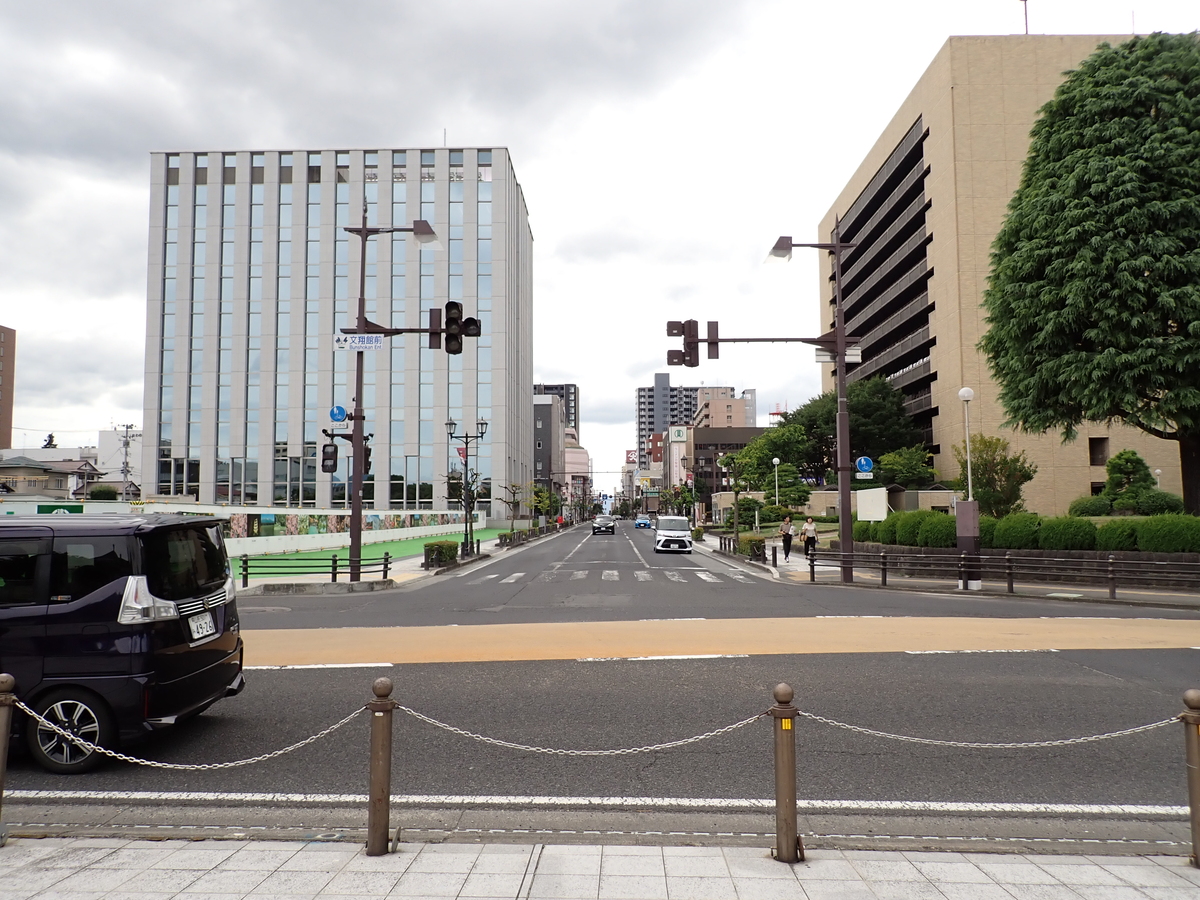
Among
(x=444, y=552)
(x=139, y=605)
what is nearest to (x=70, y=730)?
(x=139, y=605)

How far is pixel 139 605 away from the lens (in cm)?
552

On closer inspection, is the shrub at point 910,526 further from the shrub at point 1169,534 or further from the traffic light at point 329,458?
the traffic light at point 329,458

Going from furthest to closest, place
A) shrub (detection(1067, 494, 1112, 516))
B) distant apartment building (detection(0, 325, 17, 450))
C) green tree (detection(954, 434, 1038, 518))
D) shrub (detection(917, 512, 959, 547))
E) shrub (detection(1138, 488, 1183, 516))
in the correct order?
distant apartment building (detection(0, 325, 17, 450)) → shrub (detection(1067, 494, 1112, 516)) → shrub (detection(1138, 488, 1183, 516)) → green tree (detection(954, 434, 1038, 518)) → shrub (detection(917, 512, 959, 547))

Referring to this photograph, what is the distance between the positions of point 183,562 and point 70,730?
56.6 inches

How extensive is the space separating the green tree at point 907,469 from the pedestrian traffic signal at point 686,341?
41.4 metres

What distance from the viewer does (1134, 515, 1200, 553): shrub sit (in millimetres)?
18438

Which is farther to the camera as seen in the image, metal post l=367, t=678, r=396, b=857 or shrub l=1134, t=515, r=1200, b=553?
shrub l=1134, t=515, r=1200, b=553

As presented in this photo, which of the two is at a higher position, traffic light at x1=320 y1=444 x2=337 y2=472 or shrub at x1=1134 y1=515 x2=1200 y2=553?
traffic light at x1=320 y1=444 x2=337 y2=472

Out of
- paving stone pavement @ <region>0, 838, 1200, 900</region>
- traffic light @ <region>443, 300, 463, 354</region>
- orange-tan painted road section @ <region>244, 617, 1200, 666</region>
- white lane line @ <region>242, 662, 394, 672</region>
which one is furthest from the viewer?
traffic light @ <region>443, 300, 463, 354</region>

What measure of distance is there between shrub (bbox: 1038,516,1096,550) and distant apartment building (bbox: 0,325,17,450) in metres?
159

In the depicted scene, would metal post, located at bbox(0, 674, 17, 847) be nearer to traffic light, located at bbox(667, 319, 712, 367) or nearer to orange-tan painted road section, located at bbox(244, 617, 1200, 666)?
orange-tan painted road section, located at bbox(244, 617, 1200, 666)

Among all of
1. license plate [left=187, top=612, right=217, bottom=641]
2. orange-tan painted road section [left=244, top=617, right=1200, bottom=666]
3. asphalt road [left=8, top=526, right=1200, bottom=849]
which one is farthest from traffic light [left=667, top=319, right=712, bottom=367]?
license plate [left=187, top=612, right=217, bottom=641]

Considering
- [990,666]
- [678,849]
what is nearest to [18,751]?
[678,849]

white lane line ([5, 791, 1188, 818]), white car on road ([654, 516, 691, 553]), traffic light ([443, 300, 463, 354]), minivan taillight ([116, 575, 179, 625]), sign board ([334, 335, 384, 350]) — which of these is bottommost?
white car on road ([654, 516, 691, 553])
